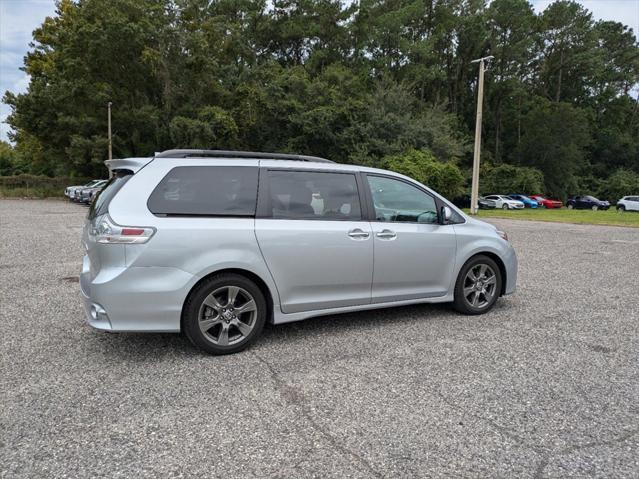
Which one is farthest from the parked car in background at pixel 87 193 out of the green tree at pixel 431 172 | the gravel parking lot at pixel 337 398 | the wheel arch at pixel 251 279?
the wheel arch at pixel 251 279

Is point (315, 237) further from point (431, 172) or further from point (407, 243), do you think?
point (431, 172)

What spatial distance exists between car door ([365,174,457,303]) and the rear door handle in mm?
A: 111

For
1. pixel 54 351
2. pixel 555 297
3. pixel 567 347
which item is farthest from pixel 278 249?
pixel 555 297

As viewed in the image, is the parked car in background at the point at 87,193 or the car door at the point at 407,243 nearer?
the car door at the point at 407,243

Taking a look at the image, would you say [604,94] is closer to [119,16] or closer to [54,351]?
[119,16]

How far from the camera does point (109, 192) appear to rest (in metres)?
4.11

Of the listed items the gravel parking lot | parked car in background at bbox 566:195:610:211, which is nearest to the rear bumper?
the gravel parking lot

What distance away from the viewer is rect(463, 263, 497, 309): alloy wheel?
17.4 ft

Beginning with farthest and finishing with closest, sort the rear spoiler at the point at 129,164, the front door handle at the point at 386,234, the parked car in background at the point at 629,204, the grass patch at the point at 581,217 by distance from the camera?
the parked car in background at the point at 629,204
the grass patch at the point at 581,217
the front door handle at the point at 386,234
the rear spoiler at the point at 129,164

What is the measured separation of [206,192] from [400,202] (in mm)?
2052

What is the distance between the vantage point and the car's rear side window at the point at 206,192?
12.9 feet

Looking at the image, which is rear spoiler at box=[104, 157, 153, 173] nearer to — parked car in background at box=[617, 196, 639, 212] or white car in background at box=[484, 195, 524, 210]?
white car in background at box=[484, 195, 524, 210]

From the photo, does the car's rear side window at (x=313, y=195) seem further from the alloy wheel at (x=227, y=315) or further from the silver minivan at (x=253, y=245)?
the alloy wheel at (x=227, y=315)

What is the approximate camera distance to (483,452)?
2.68 meters
